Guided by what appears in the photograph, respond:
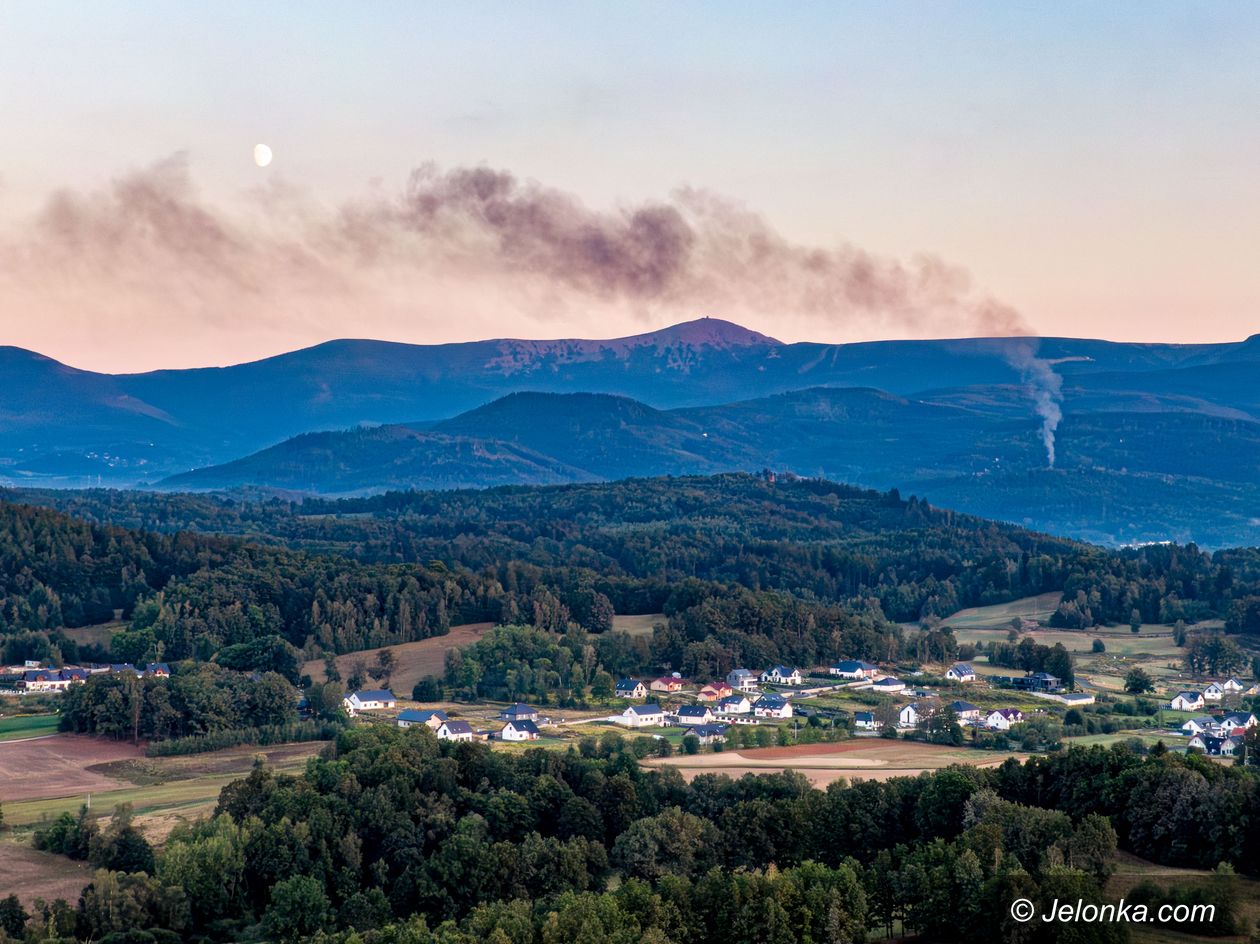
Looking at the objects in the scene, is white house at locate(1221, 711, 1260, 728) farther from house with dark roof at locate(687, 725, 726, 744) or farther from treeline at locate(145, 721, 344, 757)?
treeline at locate(145, 721, 344, 757)

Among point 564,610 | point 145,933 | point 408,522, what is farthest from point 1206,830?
point 408,522

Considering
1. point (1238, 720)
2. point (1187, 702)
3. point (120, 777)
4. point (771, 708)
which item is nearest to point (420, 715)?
point (120, 777)

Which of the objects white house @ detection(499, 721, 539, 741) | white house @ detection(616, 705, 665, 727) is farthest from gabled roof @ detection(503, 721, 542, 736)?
white house @ detection(616, 705, 665, 727)

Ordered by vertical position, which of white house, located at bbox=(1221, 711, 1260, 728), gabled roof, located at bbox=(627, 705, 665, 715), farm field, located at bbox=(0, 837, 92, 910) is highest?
farm field, located at bbox=(0, 837, 92, 910)

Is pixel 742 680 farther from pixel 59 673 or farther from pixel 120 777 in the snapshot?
pixel 59 673

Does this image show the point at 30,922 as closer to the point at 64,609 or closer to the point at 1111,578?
the point at 64,609

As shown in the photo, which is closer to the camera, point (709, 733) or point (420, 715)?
point (709, 733)
